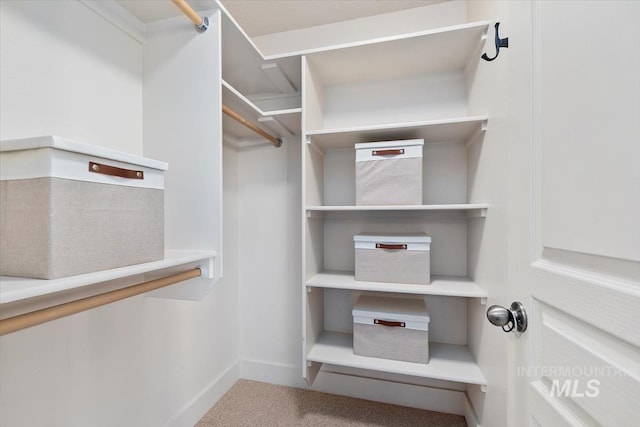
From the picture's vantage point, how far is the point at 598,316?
1.69ft

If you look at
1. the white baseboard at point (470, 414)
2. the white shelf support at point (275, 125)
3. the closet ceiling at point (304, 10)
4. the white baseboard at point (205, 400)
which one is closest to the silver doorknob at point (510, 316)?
the white baseboard at point (470, 414)

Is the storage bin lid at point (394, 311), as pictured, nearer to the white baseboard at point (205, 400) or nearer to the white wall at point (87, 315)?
the white wall at point (87, 315)

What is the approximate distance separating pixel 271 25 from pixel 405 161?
4.32 ft

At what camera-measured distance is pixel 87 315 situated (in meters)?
1.03

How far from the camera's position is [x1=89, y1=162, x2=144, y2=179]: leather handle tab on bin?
728 mm

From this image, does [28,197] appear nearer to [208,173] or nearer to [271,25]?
[208,173]

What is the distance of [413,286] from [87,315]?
4.53ft

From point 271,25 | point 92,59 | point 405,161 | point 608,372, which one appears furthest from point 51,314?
point 271,25

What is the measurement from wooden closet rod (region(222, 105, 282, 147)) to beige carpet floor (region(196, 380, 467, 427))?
5.46ft

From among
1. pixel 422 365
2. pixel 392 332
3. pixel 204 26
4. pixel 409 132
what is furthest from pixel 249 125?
pixel 422 365

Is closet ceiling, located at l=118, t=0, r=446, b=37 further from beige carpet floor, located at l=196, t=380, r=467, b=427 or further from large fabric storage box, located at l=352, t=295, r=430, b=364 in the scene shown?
beige carpet floor, located at l=196, t=380, r=467, b=427

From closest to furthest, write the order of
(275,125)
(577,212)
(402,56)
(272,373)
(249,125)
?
(577,212)
(402,56)
(249,125)
(275,125)
(272,373)

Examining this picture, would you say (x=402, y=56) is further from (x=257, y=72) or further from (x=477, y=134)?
(x=257, y=72)

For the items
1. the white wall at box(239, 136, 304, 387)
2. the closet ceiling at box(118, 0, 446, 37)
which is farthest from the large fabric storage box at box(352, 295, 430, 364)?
the closet ceiling at box(118, 0, 446, 37)
